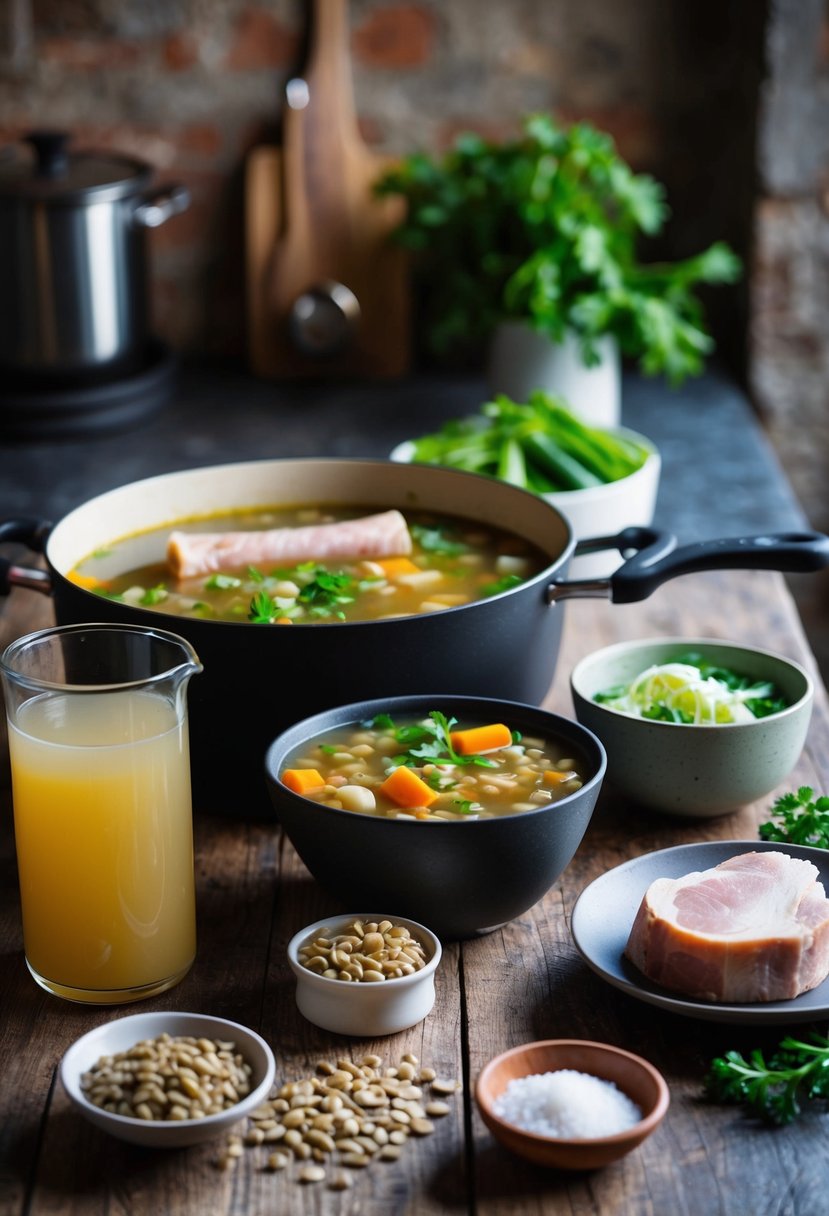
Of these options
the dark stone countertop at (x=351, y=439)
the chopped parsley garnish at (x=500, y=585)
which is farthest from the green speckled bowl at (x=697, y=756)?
the dark stone countertop at (x=351, y=439)

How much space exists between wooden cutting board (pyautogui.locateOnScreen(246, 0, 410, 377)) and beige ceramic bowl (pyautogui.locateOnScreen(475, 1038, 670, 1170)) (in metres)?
2.51

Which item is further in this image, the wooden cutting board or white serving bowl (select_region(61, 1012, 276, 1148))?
the wooden cutting board

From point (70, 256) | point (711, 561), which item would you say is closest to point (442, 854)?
point (711, 561)

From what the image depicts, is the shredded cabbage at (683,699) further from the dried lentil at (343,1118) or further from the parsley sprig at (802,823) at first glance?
the dried lentil at (343,1118)

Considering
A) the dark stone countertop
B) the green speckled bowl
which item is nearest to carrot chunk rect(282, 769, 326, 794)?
the green speckled bowl

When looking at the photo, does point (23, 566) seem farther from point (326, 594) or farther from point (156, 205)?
point (156, 205)

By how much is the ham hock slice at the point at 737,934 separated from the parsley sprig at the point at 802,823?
17 cm

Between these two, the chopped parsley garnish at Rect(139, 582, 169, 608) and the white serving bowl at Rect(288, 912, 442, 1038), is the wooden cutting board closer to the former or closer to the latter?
the chopped parsley garnish at Rect(139, 582, 169, 608)

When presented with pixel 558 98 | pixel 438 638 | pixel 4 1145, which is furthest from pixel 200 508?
pixel 558 98

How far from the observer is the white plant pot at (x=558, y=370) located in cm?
296

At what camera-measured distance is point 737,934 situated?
1.23 meters

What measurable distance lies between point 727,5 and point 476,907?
8.90ft

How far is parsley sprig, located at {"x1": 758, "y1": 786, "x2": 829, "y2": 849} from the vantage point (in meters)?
1.49

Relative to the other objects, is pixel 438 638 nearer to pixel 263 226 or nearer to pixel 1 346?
pixel 1 346
